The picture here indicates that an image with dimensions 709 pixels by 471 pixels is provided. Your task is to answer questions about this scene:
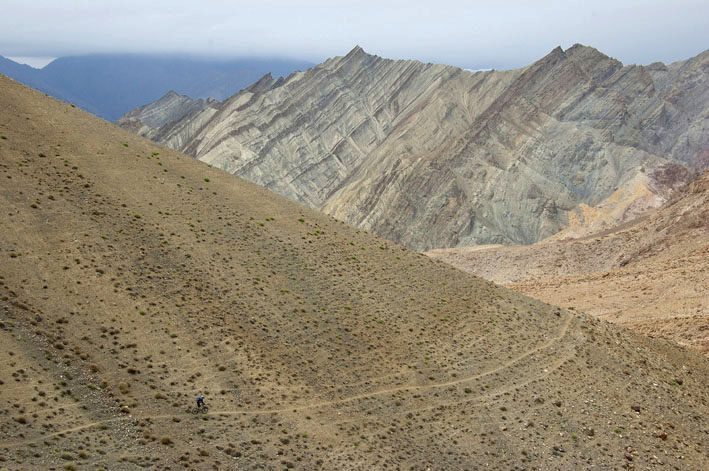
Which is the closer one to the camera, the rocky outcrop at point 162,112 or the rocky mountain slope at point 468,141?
the rocky mountain slope at point 468,141

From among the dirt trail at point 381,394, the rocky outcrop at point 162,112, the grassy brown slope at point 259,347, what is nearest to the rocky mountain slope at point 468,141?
the rocky outcrop at point 162,112

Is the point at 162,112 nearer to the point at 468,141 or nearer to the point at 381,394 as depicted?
the point at 468,141

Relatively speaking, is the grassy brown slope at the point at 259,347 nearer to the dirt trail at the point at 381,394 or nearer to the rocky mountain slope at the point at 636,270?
the dirt trail at the point at 381,394

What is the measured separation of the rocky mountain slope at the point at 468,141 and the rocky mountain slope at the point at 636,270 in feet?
42.9

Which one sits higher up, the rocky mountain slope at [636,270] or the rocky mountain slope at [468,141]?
the rocky mountain slope at [468,141]

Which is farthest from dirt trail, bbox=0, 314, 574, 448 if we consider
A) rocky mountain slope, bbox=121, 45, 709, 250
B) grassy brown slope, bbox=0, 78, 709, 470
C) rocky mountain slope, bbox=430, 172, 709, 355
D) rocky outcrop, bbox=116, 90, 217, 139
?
rocky outcrop, bbox=116, 90, 217, 139

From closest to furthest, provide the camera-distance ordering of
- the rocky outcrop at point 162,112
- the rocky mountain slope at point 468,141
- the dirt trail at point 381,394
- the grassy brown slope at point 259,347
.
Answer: the dirt trail at point 381,394, the grassy brown slope at point 259,347, the rocky mountain slope at point 468,141, the rocky outcrop at point 162,112

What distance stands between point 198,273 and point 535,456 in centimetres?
1442

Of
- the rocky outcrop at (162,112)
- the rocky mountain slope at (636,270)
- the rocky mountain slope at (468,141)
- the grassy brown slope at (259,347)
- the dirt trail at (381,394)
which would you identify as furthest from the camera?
the rocky outcrop at (162,112)

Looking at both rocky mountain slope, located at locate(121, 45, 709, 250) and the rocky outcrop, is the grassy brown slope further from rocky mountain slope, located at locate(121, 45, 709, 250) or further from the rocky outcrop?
the rocky outcrop

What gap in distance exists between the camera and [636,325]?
4381cm

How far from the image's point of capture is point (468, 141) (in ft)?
348

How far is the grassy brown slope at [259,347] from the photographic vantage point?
21.9m

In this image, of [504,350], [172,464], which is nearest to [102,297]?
[172,464]
